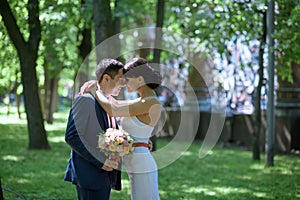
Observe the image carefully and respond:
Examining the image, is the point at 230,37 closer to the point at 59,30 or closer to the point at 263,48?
the point at 263,48

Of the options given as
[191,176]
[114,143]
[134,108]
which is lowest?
[191,176]

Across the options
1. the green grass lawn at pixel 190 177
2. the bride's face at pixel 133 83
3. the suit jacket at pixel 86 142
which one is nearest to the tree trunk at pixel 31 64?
the green grass lawn at pixel 190 177

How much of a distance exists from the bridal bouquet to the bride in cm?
39

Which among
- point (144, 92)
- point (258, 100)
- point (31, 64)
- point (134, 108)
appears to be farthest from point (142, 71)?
point (31, 64)

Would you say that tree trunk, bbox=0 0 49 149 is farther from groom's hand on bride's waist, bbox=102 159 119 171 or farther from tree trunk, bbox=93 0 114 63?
groom's hand on bride's waist, bbox=102 159 119 171

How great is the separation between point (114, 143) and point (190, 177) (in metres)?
7.07

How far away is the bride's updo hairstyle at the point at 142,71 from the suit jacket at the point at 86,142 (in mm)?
551

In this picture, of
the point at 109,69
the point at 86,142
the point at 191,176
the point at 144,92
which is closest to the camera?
the point at 86,142

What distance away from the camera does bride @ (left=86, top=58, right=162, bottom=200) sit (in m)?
5.31

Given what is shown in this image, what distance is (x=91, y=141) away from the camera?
15.7 feet

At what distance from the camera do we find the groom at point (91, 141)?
4684 mm

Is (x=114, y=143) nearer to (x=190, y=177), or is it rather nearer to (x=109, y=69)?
(x=109, y=69)

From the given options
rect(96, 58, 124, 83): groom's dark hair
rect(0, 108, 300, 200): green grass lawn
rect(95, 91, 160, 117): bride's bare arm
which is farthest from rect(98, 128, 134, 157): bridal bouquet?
rect(0, 108, 300, 200): green grass lawn

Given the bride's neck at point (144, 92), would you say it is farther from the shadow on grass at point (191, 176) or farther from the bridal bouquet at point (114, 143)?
the shadow on grass at point (191, 176)
